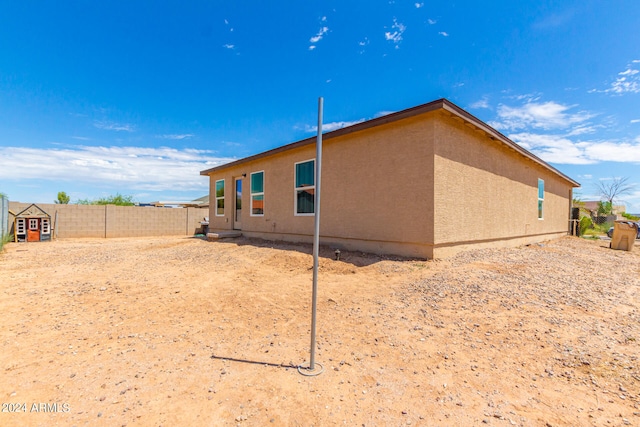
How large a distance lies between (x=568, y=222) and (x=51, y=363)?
68.5 ft

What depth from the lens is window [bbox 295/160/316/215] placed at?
892 cm

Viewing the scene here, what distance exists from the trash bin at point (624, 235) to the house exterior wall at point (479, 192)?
2.22 m

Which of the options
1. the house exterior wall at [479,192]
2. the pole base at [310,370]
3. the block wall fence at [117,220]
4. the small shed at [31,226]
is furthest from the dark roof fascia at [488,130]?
the small shed at [31,226]

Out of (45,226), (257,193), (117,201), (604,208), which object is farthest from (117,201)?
(604,208)

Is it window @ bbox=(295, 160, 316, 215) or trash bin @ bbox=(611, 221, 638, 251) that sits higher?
window @ bbox=(295, 160, 316, 215)

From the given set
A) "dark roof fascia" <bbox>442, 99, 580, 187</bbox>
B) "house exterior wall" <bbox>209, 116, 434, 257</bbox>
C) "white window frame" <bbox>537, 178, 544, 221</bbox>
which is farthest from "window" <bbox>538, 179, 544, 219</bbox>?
"house exterior wall" <bbox>209, 116, 434, 257</bbox>

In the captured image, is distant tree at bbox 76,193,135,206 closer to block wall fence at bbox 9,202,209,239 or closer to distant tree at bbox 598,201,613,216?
block wall fence at bbox 9,202,209,239

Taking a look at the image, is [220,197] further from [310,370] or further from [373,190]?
[310,370]

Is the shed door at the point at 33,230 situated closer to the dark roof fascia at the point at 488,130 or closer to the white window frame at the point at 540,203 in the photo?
the dark roof fascia at the point at 488,130

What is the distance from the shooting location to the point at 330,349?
9.48ft

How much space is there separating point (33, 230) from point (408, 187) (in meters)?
16.8

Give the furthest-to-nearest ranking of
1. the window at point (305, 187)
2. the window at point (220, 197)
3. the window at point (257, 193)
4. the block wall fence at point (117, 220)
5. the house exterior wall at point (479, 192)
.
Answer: the block wall fence at point (117, 220) < the window at point (220, 197) < the window at point (257, 193) < the window at point (305, 187) < the house exterior wall at point (479, 192)

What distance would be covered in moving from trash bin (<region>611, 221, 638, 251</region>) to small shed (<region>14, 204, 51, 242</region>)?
23663 mm

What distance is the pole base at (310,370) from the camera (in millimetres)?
2417
